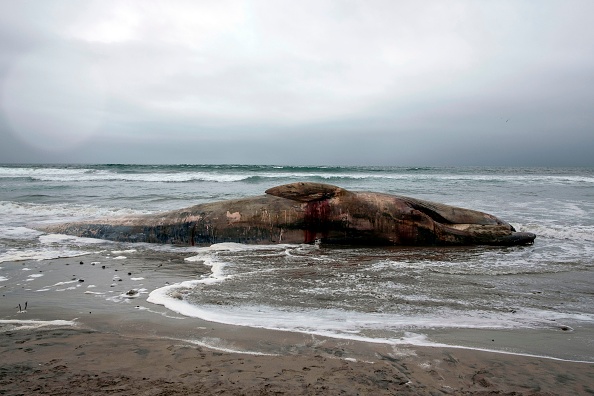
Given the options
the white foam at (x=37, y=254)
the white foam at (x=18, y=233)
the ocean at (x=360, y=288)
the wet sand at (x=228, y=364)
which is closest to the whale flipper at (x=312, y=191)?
the ocean at (x=360, y=288)

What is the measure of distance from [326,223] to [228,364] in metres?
5.14

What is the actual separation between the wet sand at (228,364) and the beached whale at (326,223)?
13.7 ft

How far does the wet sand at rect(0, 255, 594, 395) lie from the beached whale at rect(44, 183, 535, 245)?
4180mm

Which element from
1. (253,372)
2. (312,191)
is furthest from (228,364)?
(312,191)

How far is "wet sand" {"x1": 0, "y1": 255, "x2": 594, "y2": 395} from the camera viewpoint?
2.36m

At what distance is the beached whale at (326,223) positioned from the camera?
752cm

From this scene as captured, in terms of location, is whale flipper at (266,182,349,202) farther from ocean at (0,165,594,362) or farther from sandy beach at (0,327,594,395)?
sandy beach at (0,327,594,395)

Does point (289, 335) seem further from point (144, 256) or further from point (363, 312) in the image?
point (144, 256)

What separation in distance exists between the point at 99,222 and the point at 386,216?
19.4 feet

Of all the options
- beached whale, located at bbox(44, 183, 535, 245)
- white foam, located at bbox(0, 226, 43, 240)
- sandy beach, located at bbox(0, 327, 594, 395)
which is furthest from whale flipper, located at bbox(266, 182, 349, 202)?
white foam, located at bbox(0, 226, 43, 240)

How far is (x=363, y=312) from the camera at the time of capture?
3.80m

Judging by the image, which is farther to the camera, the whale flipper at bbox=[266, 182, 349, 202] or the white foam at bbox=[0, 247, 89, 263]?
the whale flipper at bbox=[266, 182, 349, 202]

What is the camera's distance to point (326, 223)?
7.66m

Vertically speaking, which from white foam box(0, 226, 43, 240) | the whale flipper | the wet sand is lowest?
white foam box(0, 226, 43, 240)
